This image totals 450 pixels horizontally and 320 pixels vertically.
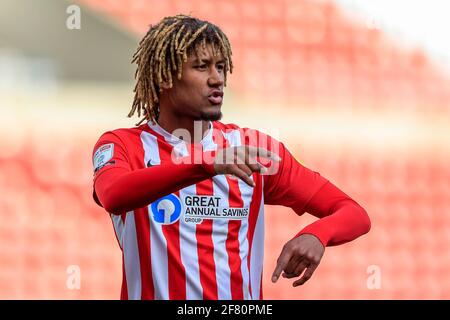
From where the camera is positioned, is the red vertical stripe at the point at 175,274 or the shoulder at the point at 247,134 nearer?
the red vertical stripe at the point at 175,274

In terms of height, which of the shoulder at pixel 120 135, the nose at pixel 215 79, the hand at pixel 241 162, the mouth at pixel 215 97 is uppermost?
the nose at pixel 215 79

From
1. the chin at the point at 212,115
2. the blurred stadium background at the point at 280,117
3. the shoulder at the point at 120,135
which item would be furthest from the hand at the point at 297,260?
the blurred stadium background at the point at 280,117

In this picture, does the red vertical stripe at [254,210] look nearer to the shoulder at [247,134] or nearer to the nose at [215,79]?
the shoulder at [247,134]

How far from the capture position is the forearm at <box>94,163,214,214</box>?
2553 millimetres

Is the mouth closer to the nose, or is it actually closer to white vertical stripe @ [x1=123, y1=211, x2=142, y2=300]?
the nose

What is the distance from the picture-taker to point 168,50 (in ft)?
10.3

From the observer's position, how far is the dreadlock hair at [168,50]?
10.1ft

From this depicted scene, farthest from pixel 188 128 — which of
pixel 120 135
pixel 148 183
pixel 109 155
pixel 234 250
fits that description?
pixel 148 183

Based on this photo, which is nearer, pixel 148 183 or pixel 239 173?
pixel 239 173

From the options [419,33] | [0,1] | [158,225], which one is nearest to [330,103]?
[419,33]

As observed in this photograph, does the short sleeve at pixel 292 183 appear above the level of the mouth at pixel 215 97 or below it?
below

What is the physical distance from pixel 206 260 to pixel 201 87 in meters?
0.58

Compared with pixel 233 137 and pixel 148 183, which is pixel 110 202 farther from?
pixel 233 137

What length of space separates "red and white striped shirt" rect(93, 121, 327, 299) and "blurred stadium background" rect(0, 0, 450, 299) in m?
2.84
